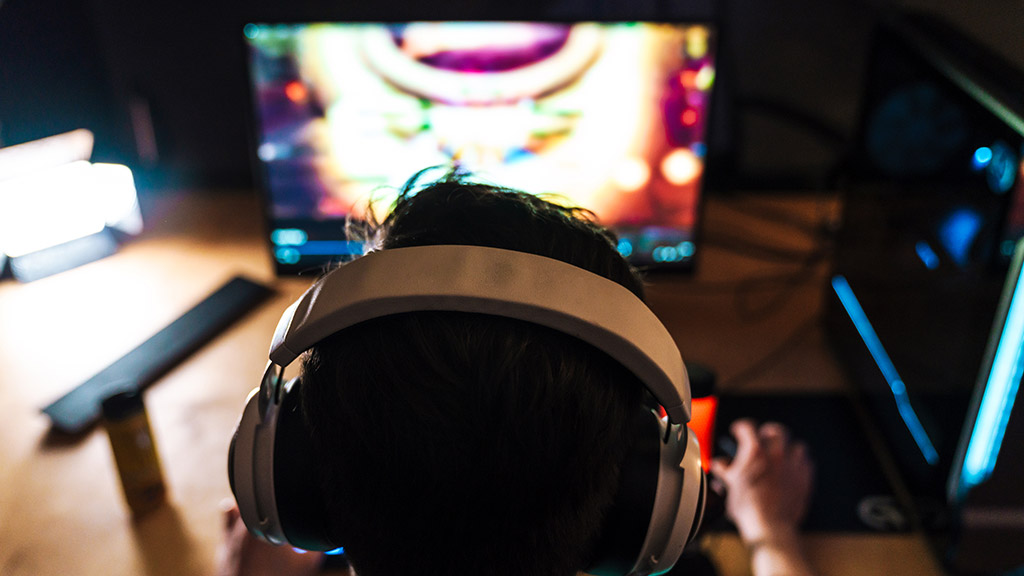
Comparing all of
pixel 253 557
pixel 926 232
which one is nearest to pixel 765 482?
pixel 926 232

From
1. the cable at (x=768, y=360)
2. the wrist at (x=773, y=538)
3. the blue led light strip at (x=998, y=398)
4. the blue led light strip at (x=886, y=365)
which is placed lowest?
the wrist at (x=773, y=538)

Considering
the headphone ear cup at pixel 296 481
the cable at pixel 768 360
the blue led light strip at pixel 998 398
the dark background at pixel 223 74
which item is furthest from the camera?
the dark background at pixel 223 74

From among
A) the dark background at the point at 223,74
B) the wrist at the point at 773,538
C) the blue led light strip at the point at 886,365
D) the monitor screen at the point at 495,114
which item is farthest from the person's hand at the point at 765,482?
the dark background at the point at 223,74

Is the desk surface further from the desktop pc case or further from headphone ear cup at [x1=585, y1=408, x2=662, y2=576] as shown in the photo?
headphone ear cup at [x1=585, y1=408, x2=662, y2=576]

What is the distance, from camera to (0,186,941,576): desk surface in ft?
2.39

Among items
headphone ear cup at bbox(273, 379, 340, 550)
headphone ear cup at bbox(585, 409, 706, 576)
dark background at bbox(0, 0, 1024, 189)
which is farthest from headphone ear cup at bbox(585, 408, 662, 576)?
dark background at bbox(0, 0, 1024, 189)

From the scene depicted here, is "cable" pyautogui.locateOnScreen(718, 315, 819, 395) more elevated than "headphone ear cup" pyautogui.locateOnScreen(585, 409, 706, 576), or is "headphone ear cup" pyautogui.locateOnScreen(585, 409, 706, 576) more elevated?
"headphone ear cup" pyautogui.locateOnScreen(585, 409, 706, 576)

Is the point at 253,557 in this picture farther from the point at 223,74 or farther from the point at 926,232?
the point at 223,74

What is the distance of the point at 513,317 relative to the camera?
339 mm

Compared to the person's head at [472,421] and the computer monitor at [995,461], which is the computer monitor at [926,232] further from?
the person's head at [472,421]

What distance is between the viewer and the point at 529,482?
358mm

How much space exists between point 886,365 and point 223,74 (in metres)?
1.08

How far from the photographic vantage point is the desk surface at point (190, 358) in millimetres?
729

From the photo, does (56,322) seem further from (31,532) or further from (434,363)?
(434,363)
